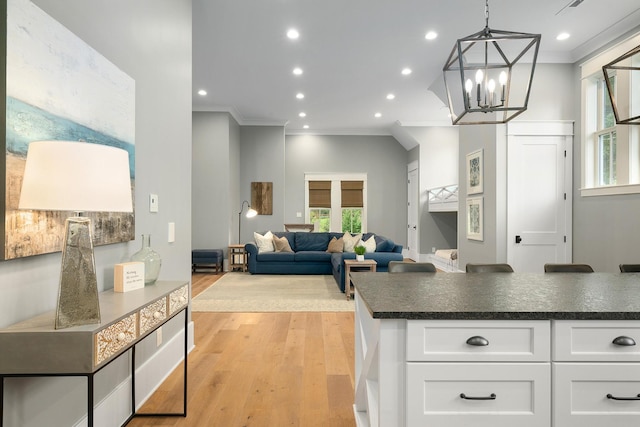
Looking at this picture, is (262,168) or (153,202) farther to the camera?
(262,168)

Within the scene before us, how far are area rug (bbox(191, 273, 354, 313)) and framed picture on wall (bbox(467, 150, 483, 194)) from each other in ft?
8.33

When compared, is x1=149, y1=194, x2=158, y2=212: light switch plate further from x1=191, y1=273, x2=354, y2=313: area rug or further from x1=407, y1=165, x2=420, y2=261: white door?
x1=407, y1=165, x2=420, y2=261: white door

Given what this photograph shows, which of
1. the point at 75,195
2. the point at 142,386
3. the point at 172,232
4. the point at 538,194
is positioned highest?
the point at 538,194

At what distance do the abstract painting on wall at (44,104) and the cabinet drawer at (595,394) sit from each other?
1868 mm

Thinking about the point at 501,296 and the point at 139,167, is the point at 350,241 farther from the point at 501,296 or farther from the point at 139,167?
the point at 501,296

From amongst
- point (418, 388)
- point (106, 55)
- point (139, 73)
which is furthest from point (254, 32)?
point (418, 388)

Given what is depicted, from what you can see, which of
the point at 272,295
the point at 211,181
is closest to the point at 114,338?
the point at 272,295

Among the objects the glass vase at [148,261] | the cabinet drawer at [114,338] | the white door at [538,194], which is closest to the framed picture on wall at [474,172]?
the white door at [538,194]

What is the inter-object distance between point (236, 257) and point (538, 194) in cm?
566

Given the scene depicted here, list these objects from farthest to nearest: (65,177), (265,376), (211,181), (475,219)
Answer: (211,181) → (475,219) → (265,376) → (65,177)

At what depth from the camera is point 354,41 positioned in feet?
15.6

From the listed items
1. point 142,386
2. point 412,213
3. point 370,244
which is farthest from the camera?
point 412,213

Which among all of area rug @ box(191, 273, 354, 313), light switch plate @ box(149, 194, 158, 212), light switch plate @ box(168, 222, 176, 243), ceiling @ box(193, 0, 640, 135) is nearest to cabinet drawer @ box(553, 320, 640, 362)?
light switch plate @ box(149, 194, 158, 212)

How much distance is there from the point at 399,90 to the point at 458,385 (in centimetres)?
621
